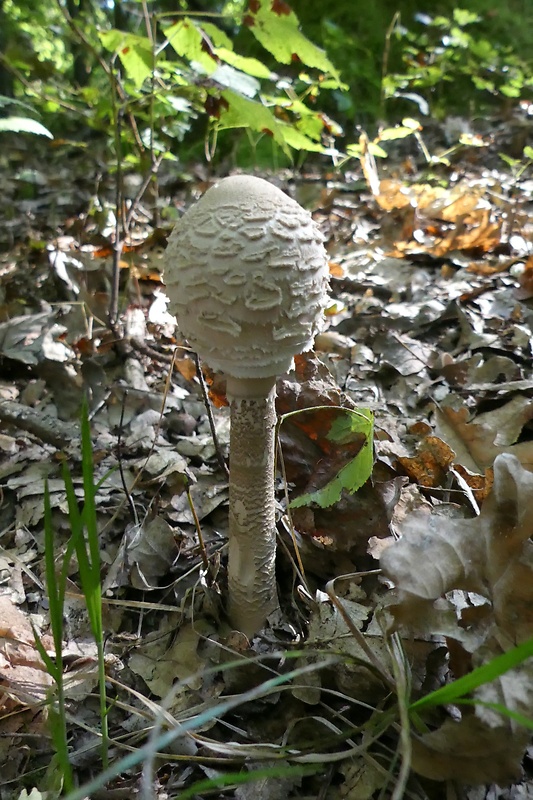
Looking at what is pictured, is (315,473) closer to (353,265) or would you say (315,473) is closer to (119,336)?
(119,336)

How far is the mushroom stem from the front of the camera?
5.74ft

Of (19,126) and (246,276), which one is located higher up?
(19,126)

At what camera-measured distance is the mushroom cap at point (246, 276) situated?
4.66ft

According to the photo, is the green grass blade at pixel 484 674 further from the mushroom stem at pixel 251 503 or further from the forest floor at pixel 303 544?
the mushroom stem at pixel 251 503

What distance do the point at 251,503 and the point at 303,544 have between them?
420 mm

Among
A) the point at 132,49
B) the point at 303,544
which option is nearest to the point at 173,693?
the point at 303,544

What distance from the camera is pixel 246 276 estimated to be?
1412 mm

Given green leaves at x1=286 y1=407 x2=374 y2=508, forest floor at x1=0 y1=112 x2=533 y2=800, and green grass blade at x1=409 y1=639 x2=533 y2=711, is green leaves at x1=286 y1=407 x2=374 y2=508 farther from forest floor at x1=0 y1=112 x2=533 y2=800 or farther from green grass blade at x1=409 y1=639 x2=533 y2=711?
green grass blade at x1=409 y1=639 x2=533 y2=711

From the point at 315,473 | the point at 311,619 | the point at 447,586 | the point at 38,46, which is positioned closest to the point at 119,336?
the point at 315,473

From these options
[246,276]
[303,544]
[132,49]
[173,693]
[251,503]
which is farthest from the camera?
[132,49]

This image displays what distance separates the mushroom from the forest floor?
0.36 meters

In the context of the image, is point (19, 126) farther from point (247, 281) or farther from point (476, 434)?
point (476, 434)

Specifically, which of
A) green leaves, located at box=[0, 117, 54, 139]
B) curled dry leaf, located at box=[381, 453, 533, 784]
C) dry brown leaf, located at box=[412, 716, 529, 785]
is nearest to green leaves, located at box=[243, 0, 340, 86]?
green leaves, located at box=[0, 117, 54, 139]

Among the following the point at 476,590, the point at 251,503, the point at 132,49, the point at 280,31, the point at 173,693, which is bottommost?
the point at 173,693
